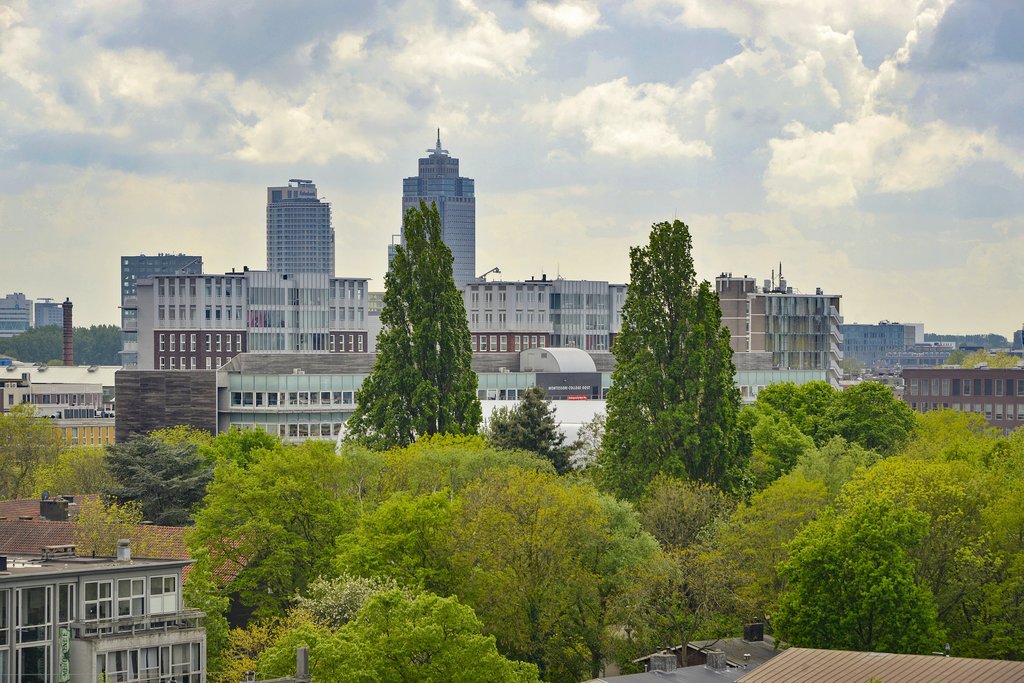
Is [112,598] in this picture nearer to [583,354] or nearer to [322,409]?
[322,409]

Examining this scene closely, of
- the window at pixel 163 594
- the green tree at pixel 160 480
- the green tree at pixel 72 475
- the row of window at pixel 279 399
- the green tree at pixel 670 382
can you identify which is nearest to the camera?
the window at pixel 163 594

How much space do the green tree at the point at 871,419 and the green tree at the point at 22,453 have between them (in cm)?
6235

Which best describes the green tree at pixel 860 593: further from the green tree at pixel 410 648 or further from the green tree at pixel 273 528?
the green tree at pixel 273 528

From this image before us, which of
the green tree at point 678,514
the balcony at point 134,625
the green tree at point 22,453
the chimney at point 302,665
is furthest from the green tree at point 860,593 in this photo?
the green tree at point 22,453

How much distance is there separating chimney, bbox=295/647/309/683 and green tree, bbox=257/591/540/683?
26 centimetres

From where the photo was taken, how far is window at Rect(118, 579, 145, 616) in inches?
2611

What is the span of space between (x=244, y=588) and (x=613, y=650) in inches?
657

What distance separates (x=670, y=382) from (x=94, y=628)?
43.6m

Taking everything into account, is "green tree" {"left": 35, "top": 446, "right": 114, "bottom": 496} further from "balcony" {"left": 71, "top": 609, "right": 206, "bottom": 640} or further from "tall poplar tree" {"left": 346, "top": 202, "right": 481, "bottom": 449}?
"balcony" {"left": 71, "top": 609, "right": 206, "bottom": 640}

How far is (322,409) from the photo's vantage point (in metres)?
168

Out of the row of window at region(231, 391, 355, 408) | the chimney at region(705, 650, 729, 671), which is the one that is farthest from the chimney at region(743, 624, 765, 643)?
the row of window at region(231, 391, 355, 408)

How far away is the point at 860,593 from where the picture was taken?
75.9 metres

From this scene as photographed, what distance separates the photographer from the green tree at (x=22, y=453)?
147 meters

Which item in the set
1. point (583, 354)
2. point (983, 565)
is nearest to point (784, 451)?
point (983, 565)
